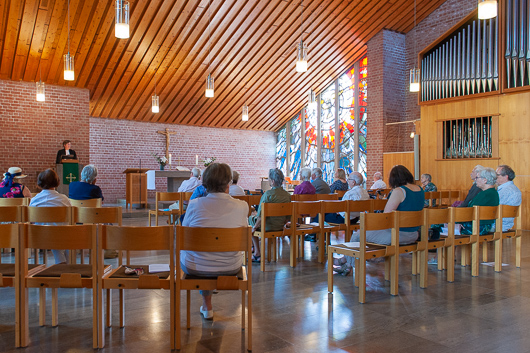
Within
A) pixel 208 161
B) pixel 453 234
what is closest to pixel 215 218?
pixel 453 234

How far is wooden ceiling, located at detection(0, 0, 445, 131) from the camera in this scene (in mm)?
9430

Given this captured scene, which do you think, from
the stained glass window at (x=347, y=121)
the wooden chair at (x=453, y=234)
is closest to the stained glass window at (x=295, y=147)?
the stained glass window at (x=347, y=121)

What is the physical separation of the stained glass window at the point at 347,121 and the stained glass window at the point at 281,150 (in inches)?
96.9

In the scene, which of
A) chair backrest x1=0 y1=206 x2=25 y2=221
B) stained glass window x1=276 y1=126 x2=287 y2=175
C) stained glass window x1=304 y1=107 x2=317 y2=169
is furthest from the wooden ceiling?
chair backrest x1=0 y1=206 x2=25 y2=221

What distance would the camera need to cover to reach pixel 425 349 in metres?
2.88

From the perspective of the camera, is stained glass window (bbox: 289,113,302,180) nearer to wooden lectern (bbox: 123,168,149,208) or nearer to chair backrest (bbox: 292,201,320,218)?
wooden lectern (bbox: 123,168,149,208)

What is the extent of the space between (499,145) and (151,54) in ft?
25.5

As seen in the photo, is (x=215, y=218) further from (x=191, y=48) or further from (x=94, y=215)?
(x=191, y=48)

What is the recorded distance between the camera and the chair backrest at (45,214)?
4223mm

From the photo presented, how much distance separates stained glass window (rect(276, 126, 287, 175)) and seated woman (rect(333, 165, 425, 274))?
11715 millimetres

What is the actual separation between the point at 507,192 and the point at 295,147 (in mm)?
10320

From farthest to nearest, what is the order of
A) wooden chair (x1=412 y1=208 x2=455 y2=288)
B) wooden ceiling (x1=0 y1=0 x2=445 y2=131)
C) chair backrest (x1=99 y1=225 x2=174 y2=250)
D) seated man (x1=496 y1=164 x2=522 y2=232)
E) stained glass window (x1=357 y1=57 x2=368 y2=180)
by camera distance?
stained glass window (x1=357 y1=57 x2=368 y2=180), wooden ceiling (x1=0 y1=0 x2=445 y2=131), seated man (x1=496 y1=164 x2=522 y2=232), wooden chair (x1=412 y1=208 x2=455 y2=288), chair backrest (x1=99 y1=225 x2=174 y2=250)

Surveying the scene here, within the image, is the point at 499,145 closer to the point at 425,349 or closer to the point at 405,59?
the point at 405,59

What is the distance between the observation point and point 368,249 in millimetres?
4113
